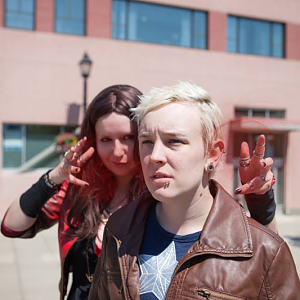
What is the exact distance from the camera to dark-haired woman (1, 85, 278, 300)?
178 cm

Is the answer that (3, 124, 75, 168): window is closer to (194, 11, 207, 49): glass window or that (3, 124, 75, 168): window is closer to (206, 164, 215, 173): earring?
(194, 11, 207, 49): glass window

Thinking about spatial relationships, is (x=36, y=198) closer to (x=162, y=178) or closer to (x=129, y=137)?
(x=129, y=137)

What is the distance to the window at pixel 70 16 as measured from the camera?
1036cm

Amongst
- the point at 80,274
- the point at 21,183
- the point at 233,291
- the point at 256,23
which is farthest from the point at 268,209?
the point at 256,23

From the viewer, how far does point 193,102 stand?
1.31 m

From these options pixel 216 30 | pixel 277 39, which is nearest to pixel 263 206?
pixel 216 30

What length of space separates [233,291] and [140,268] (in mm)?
375

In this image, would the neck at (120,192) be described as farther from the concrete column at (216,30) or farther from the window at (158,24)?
the concrete column at (216,30)

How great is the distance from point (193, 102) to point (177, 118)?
0.10 m

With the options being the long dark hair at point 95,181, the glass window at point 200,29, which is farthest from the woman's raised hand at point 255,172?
the glass window at point 200,29

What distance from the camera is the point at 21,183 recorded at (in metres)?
9.95

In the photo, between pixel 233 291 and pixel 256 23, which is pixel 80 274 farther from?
pixel 256 23

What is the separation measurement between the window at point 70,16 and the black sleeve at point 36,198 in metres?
9.60

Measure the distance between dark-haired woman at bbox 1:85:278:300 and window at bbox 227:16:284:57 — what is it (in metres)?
11.2
